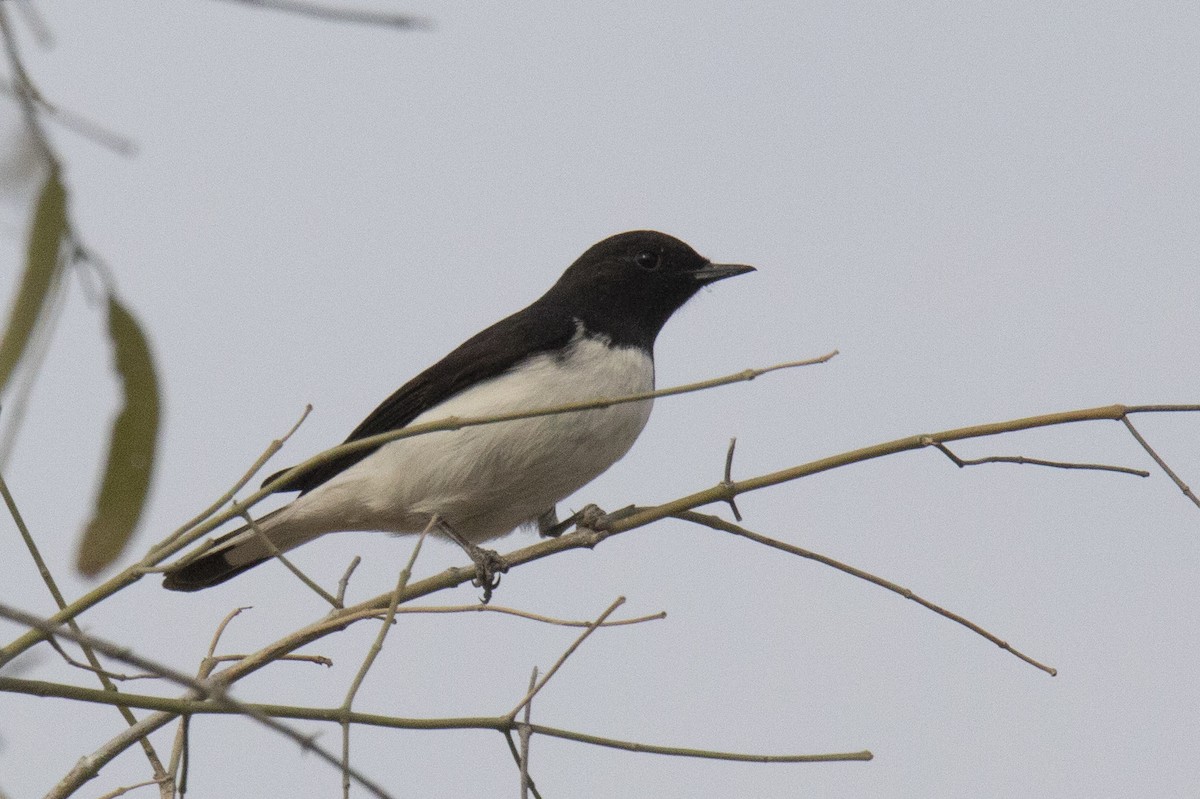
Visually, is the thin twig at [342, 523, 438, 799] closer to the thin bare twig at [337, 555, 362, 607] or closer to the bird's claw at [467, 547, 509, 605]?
the thin bare twig at [337, 555, 362, 607]

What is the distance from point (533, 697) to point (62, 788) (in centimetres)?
76

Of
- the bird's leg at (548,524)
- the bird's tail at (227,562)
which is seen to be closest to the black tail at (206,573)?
the bird's tail at (227,562)

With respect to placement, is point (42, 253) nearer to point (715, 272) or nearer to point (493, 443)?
point (493, 443)

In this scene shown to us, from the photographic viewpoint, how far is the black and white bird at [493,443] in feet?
17.2

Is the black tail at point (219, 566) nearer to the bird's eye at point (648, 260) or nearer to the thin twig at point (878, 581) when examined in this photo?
the bird's eye at point (648, 260)

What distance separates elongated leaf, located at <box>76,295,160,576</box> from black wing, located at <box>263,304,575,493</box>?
4.19m

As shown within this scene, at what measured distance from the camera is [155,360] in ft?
4.00

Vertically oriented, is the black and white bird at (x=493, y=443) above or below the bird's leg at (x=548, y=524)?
above

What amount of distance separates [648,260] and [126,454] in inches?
208

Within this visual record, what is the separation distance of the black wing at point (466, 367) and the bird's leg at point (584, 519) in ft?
1.98

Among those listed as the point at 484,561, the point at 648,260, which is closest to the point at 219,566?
the point at 484,561

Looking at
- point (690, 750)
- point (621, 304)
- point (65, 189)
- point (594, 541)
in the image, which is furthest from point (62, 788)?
point (621, 304)

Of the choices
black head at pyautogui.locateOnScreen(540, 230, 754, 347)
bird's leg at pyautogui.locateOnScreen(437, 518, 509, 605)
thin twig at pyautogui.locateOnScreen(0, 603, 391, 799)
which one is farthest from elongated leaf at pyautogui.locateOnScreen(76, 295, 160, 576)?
black head at pyautogui.locateOnScreen(540, 230, 754, 347)

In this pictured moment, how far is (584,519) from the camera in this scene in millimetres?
4492
